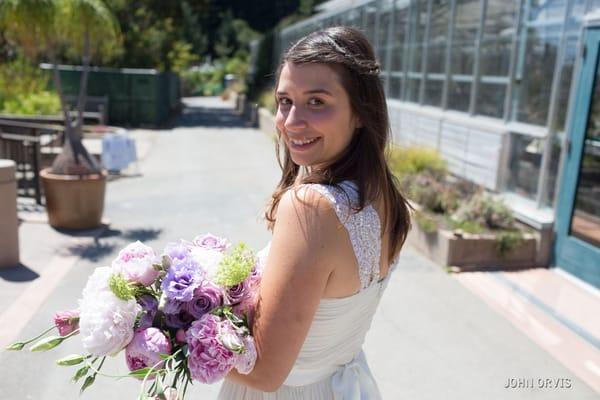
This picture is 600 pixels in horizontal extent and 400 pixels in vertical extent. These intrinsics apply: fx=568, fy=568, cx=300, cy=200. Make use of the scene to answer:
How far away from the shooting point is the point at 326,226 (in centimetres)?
139

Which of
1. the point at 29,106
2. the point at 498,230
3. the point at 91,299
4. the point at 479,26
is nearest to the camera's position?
the point at 91,299

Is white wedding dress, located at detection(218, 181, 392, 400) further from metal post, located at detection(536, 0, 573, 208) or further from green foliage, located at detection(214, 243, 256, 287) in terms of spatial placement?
metal post, located at detection(536, 0, 573, 208)

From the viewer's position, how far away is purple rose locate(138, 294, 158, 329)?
151cm

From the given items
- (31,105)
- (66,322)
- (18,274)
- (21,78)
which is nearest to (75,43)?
(18,274)

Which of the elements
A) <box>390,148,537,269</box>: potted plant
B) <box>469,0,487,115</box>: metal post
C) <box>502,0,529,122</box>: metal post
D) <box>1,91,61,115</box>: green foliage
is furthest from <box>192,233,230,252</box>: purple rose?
<box>1,91,61,115</box>: green foliage

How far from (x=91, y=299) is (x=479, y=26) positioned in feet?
27.1

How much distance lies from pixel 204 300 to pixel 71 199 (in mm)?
5978

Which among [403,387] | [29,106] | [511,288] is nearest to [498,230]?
[511,288]

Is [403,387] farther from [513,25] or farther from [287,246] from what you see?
[513,25]

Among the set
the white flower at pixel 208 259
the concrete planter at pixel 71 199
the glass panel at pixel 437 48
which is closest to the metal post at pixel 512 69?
the glass panel at pixel 437 48

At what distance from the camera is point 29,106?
14531 millimetres

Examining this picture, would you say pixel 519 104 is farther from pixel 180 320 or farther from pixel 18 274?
pixel 180 320

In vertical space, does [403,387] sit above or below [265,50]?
below

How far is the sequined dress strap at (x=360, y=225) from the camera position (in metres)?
1.43
